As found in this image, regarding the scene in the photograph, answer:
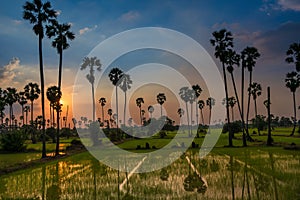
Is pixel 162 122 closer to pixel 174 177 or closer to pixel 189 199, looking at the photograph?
pixel 174 177

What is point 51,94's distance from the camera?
69.6m

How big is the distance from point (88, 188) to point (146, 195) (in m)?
3.65

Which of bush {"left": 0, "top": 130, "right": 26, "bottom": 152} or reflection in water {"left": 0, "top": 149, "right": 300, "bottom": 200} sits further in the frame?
bush {"left": 0, "top": 130, "right": 26, "bottom": 152}

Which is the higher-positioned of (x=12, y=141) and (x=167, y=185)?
(x=12, y=141)

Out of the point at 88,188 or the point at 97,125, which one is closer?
the point at 88,188

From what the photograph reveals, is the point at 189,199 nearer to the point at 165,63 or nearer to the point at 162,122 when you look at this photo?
the point at 165,63

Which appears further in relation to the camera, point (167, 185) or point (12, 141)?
point (12, 141)

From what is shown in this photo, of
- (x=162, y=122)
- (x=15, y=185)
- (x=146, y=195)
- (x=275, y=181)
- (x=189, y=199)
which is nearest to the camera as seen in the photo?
(x=189, y=199)

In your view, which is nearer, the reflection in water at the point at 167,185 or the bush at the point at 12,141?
the reflection in water at the point at 167,185

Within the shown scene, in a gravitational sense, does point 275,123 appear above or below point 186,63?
below

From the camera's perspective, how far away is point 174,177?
61.8 feet

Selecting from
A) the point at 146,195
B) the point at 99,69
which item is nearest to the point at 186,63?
the point at 146,195

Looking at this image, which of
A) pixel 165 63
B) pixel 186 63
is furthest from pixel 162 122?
pixel 186 63

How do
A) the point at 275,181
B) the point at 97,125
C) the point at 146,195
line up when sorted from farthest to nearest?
the point at 97,125
the point at 275,181
the point at 146,195
